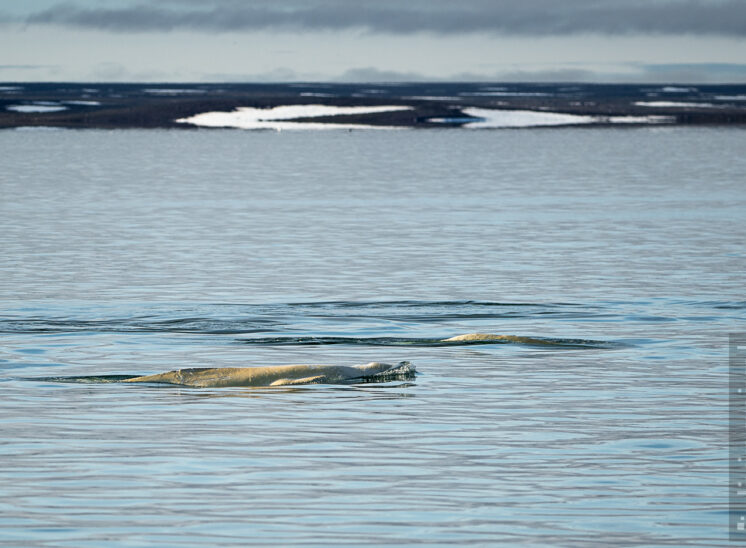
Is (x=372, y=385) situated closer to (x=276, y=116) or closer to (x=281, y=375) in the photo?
(x=281, y=375)

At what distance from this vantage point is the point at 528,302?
853 inches

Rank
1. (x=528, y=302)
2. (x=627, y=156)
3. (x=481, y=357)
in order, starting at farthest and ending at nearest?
(x=627, y=156) < (x=528, y=302) < (x=481, y=357)

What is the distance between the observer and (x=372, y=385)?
1511 cm

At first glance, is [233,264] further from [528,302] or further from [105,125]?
[105,125]

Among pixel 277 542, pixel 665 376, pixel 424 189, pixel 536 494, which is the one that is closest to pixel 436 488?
pixel 536 494

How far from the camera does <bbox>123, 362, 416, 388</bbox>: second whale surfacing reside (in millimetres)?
15055

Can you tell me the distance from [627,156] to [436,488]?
6671 centimetres

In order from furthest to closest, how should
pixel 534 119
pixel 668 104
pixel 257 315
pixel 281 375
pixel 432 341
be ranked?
pixel 668 104, pixel 534 119, pixel 257 315, pixel 432 341, pixel 281 375

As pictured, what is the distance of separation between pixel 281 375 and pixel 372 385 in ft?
3.15

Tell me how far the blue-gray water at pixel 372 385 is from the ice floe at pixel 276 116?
79.6 metres

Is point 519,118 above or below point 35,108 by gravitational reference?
below

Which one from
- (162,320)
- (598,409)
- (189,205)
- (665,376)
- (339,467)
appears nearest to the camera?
(339,467)

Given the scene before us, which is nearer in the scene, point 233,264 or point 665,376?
point 665,376

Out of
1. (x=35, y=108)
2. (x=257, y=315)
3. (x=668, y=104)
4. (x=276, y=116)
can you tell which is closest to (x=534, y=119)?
(x=276, y=116)
